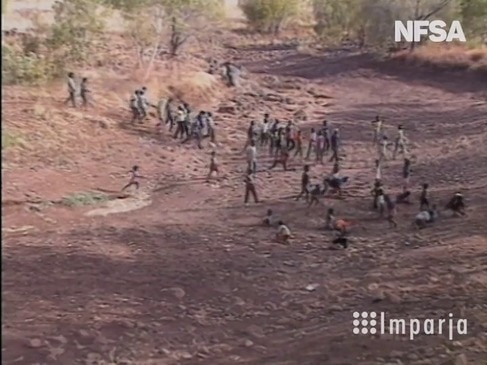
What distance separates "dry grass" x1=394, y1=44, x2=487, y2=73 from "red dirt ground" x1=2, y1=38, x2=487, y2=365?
33.6ft

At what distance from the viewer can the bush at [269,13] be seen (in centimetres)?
4081

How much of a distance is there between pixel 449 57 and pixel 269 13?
12497 millimetres

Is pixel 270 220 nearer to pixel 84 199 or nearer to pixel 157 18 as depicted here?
pixel 84 199

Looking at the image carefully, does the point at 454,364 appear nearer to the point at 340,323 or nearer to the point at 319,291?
the point at 340,323

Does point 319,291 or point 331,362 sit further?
point 319,291

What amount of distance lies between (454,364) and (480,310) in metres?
1.74

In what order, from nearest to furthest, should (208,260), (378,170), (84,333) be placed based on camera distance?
(84,333) < (208,260) < (378,170)

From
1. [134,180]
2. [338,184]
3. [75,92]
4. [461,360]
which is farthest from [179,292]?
[75,92]

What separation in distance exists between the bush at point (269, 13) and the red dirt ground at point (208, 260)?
65.7ft

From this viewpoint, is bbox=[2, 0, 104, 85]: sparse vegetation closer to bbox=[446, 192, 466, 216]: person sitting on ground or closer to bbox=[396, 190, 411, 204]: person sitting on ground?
bbox=[396, 190, 411, 204]: person sitting on ground

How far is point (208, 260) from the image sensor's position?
12781mm

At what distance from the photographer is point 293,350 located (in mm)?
9664

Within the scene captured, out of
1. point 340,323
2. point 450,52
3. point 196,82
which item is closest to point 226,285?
point 340,323

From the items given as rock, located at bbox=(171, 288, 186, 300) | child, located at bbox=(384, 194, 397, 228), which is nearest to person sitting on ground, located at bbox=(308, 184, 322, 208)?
child, located at bbox=(384, 194, 397, 228)
